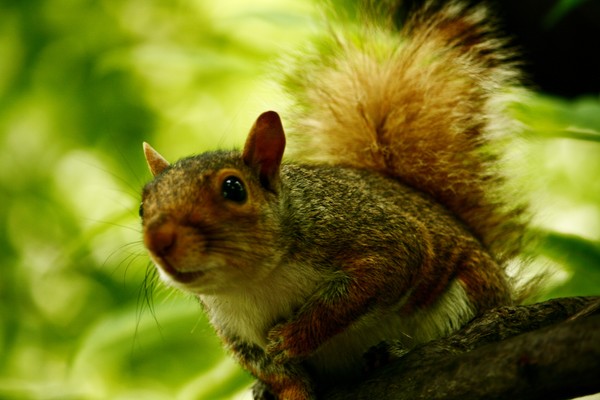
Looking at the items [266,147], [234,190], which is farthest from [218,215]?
[266,147]

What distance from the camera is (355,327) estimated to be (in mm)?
2199

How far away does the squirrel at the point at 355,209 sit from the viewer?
1992 millimetres

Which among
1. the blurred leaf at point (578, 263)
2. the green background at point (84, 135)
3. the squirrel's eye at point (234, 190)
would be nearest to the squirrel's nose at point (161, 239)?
the squirrel's eye at point (234, 190)

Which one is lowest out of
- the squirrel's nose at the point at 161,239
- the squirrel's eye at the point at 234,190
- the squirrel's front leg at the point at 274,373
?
the squirrel's front leg at the point at 274,373

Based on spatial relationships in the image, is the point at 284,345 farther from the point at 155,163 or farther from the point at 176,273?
the point at 155,163

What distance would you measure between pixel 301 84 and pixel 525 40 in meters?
1.46

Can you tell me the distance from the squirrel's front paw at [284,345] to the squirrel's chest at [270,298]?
0.07 metres

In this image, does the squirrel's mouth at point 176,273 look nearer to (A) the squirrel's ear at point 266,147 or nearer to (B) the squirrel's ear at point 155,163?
(A) the squirrel's ear at point 266,147

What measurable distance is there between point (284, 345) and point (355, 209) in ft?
1.75

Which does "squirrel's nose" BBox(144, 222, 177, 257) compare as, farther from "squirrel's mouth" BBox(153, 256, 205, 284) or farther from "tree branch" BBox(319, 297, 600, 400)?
"tree branch" BBox(319, 297, 600, 400)

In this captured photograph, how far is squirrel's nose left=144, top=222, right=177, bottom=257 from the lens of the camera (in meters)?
1.79

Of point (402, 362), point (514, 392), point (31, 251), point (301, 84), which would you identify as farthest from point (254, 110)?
point (31, 251)

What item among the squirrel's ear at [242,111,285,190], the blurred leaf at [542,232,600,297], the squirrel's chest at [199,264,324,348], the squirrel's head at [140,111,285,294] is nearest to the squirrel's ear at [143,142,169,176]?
the squirrel's head at [140,111,285,294]

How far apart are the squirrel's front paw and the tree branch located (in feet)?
0.66
